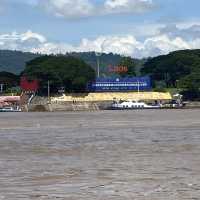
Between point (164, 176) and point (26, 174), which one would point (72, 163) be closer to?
point (26, 174)

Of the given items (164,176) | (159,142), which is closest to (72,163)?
(164,176)

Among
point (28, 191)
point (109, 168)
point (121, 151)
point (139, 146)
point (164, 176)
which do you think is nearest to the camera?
point (28, 191)

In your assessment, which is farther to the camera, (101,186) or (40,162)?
(40,162)

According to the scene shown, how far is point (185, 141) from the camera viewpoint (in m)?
57.3

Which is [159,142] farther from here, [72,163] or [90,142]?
[72,163]

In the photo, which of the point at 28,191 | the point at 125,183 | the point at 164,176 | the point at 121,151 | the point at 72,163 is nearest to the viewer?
the point at 28,191

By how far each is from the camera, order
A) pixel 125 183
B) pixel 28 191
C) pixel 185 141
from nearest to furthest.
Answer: pixel 28 191
pixel 125 183
pixel 185 141

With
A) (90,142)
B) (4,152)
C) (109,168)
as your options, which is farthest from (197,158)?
(90,142)

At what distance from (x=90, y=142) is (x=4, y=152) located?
11937 millimetres

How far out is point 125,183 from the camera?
1174 inches

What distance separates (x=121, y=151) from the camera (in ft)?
159

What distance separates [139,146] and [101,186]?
2403 cm

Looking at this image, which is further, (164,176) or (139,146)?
(139,146)

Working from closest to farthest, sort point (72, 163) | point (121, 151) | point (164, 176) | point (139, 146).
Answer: point (164, 176)
point (72, 163)
point (121, 151)
point (139, 146)
